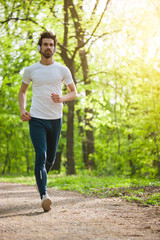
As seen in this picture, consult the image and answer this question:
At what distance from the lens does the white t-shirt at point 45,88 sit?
471cm

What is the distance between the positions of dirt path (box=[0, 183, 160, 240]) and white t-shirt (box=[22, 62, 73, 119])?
1.33 metres

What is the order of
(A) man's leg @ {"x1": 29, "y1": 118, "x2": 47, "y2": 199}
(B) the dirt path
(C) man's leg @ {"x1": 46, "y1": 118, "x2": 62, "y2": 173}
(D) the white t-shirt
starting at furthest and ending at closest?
(C) man's leg @ {"x1": 46, "y1": 118, "x2": 62, "y2": 173} → (D) the white t-shirt → (A) man's leg @ {"x1": 29, "y1": 118, "x2": 47, "y2": 199} → (B) the dirt path

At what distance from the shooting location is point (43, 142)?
15.0 feet

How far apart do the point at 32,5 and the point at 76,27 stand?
6.03 feet

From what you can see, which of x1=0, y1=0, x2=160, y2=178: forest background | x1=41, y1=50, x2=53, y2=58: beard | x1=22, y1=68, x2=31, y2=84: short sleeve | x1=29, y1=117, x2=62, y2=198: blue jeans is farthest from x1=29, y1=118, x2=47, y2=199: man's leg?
x1=0, y1=0, x2=160, y2=178: forest background

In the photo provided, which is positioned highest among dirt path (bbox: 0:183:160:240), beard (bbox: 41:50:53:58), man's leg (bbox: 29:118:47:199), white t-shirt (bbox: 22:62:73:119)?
beard (bbox: 41:50:53:58)

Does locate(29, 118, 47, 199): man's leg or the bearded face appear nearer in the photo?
locate(29, 118, 47, 199): man's leg

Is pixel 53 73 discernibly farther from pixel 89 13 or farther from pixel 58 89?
pixel 89 13

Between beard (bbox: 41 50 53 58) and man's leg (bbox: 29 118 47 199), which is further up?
beard (bbox: 41 50 53 58)

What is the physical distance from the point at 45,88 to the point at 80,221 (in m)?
1.91

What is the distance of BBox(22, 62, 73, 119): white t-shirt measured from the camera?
185 inches

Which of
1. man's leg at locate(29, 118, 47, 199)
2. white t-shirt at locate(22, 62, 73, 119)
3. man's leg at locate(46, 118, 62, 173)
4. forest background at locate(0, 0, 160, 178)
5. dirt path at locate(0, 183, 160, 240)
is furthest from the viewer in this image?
forest background at locate(0, 0, 160, 178)

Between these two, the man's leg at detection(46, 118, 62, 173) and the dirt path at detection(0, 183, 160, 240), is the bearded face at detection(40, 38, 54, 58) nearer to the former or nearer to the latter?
the man's leg at detection(46, 118, 62, 173)

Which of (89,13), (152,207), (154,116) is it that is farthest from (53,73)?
(89,13)
